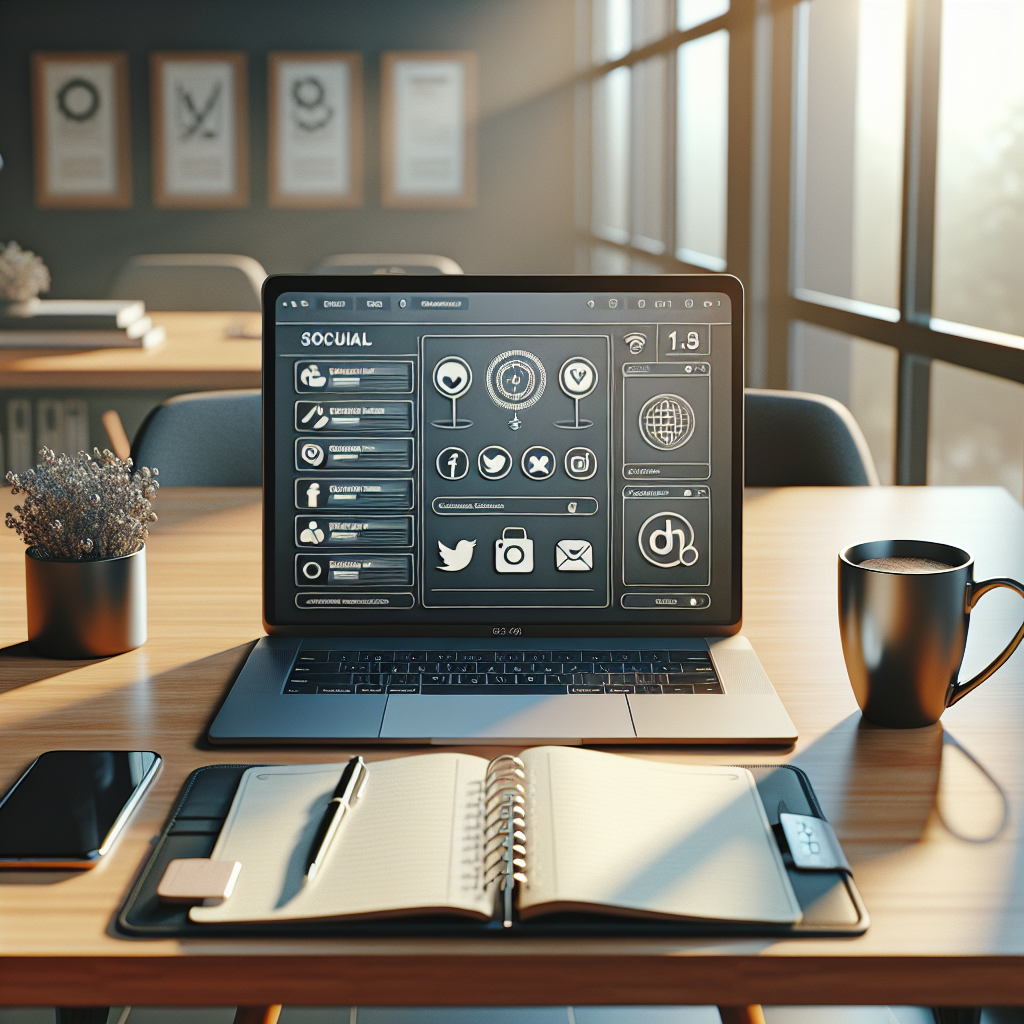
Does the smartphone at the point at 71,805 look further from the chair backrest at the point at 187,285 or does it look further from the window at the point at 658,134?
the chair backrest at the point at 187,285

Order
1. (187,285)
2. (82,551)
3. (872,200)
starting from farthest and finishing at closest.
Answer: (187,285) → (872,200) → (82,551)

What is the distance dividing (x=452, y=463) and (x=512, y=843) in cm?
38

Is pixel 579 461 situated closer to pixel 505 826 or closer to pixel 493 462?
pixel 493 462

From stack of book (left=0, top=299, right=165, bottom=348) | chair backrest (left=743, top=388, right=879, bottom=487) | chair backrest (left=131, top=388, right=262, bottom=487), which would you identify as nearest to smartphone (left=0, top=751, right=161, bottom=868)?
chair backrest (left=131, top=388, right=262, bottom=487)

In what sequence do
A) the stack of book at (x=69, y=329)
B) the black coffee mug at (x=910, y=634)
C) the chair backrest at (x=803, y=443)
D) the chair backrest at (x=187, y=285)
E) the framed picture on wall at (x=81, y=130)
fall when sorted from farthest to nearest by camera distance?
the framed picture on wall at (x=81, y=130), the chair backrest at (x=187, y=285), the stack of book at (x=69, y=329), the chair backrest at (x=803, y=443), the black coffee mug at (x=910, y=634)

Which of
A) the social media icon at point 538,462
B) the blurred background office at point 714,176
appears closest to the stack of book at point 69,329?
the blurred background office at point 714,176

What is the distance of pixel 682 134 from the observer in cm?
396

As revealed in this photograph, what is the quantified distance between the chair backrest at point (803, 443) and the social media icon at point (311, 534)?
1.02 metres

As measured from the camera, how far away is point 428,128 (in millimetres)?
5449

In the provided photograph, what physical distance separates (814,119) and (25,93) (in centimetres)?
404

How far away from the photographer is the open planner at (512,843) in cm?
54

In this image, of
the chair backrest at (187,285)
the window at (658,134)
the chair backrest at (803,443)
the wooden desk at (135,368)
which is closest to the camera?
the chair backrest at (803,443)

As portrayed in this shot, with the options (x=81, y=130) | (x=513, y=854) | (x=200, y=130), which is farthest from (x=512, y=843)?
(x=81, y=130)

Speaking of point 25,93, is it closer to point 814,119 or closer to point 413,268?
point 413,268
